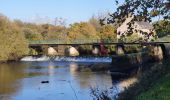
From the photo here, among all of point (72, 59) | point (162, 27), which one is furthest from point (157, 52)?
point (162, 27)

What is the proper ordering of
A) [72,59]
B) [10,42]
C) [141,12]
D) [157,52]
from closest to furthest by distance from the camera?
[141,12], [157,52], [72,59], [10,42]

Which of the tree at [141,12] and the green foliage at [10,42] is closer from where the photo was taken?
the tree at [141,12]

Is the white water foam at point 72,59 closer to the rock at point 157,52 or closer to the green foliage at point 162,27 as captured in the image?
the rock at point 157,52

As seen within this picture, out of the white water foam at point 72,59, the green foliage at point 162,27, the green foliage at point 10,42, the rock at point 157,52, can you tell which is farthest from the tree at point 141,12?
the green foliage at point 10,42

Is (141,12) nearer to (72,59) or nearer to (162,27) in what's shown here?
(162,27)

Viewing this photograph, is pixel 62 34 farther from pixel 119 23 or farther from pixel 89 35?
pixel 119 23

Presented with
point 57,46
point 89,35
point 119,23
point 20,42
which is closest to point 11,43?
point 20,42

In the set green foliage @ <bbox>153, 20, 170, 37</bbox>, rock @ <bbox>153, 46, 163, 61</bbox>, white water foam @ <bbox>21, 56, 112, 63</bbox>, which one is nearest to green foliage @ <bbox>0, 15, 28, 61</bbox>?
white water foam @ <bbox>21, 56, 112, 63</bbox>

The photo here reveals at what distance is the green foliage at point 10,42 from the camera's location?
2687 inches

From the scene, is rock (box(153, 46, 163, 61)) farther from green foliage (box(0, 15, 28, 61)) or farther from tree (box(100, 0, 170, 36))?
tree (box(100, 0, 170, 36))

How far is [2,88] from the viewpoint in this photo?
3241 centimetres

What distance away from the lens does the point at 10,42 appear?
6962cm

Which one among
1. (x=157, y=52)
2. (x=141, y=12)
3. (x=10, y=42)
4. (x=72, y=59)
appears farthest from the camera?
(x=10, y=42)

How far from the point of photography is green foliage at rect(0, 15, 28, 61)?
68250 millimetres
